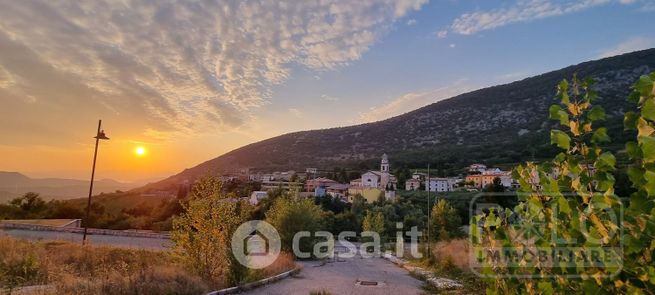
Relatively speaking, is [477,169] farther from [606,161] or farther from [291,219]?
[606,161]

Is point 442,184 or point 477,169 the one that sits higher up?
point 477,169

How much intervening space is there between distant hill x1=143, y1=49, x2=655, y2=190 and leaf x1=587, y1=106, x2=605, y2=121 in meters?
57.5

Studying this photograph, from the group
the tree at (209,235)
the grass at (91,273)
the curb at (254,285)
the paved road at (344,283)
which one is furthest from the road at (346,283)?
the grass at (91,273)

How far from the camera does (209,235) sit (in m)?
10.5

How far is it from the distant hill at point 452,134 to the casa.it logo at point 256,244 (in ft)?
145

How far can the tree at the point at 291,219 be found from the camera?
66.9 ft

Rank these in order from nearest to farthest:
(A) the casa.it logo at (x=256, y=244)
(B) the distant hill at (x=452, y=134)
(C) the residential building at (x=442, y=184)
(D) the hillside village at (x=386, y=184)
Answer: (A) the casa.it logo at (x=256, y=244) → (D) the hillside village at (x=386, y=184) → (C) the residential building at (x=442, y=184) → (B) the distant hill at (x=452, y=134)

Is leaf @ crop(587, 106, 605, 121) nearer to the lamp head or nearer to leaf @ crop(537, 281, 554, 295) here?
leaf @ crop(537, 281, 554, 295)

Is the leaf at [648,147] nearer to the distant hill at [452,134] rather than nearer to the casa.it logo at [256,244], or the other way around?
the casa.it logo at [256,244]

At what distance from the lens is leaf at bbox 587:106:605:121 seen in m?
1.15

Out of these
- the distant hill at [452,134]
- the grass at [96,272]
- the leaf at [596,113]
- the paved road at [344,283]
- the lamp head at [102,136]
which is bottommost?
the paved road at [344,283]

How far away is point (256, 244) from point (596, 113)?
17485 millimetres

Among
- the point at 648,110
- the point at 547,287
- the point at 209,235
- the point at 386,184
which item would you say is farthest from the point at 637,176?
the point at 386,184

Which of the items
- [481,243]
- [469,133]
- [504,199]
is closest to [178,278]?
[481,243]
